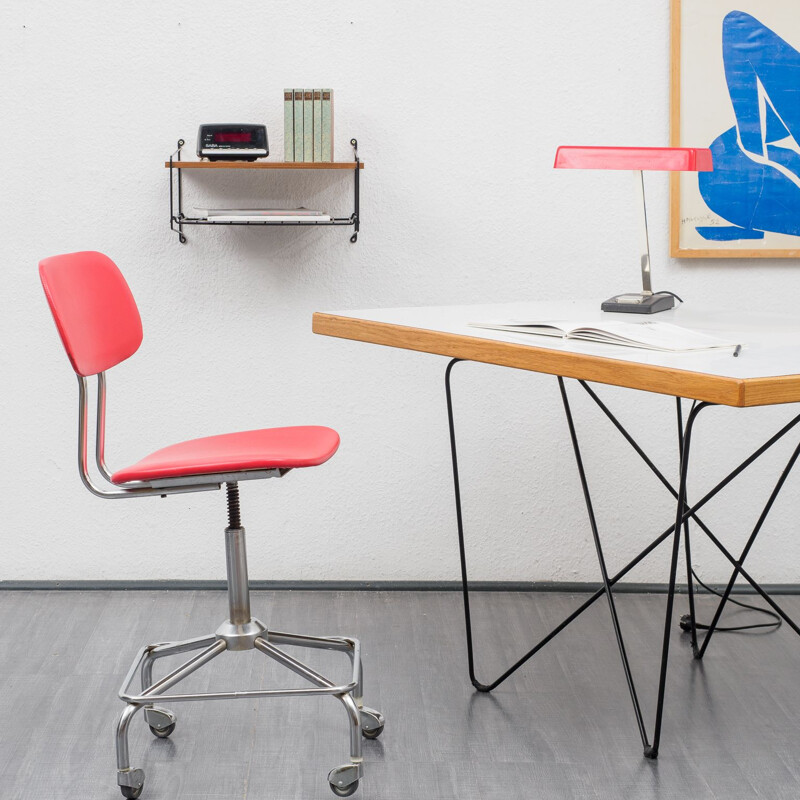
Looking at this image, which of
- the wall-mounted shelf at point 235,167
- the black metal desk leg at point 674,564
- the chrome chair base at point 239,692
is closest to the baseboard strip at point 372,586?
the chrome chair base at point 239,692

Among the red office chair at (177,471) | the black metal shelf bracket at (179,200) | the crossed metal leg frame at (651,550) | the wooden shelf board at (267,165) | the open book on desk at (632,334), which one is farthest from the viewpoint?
the black metal shelf bracket at (179,200)

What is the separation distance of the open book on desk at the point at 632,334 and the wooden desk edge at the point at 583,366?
11 centimetres

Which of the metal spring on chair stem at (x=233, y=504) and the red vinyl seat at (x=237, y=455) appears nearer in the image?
the red vinyl seat at (x=237, y=455)

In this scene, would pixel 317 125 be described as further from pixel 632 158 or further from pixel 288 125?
pixel 632 158

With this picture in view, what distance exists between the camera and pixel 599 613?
249 centimetres

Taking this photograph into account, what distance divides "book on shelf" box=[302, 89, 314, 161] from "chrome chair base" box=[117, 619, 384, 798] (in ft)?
3.82

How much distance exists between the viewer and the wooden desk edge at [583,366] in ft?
3.74

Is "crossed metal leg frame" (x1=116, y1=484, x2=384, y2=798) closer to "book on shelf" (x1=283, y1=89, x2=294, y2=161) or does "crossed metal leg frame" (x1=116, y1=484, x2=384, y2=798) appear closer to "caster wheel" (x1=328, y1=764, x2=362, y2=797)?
"caster wheel" (x1=328, y1=764, x2=362, y2=797)

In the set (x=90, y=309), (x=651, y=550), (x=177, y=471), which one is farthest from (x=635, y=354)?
(x=90, y=309)

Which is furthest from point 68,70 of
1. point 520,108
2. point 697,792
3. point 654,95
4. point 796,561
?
point 796,561

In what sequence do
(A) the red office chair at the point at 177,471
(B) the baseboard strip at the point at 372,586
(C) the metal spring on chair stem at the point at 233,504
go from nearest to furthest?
(A) the red office chair at the point at 177,471 → (C) the metal spring on chair stem at the point at 233,504 → (B) the baseboard strip at the point at 372,586

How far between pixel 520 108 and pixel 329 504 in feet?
4.06

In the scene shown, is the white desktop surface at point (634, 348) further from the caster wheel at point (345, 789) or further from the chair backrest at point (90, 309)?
the caster wheel at point (345, 789)

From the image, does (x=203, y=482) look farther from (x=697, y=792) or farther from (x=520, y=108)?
(x=520, y=108)
